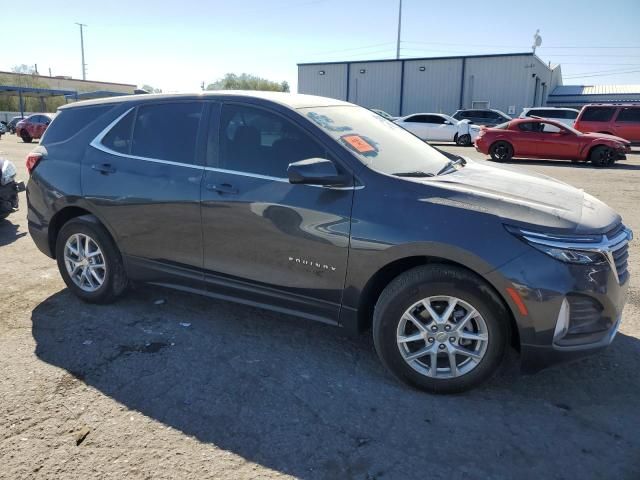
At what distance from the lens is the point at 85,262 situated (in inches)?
175

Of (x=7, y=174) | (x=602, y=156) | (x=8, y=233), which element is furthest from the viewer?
(x=602, y=156)

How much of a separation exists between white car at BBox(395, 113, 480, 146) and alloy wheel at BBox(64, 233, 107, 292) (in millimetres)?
21399

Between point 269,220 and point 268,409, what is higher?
point 269,220

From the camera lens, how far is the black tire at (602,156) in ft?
49.7

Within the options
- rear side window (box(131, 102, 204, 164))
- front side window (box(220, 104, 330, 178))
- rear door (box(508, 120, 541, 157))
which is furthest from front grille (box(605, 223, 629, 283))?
rear door (box(508, 120, 541, 157))

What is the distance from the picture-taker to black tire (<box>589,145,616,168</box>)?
15156mm

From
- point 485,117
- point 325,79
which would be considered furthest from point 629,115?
point 325,79

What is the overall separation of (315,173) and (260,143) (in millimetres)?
664

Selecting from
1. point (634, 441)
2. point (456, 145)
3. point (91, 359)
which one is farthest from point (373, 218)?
point (456, 145)

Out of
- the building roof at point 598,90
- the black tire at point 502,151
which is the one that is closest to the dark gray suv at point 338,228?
the black tire at point 502,151

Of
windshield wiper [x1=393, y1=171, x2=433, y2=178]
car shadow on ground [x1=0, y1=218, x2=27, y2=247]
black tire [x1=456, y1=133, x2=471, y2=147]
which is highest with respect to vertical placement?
windshield wiper [x1=393, y1=171, x2=433, y2=178]

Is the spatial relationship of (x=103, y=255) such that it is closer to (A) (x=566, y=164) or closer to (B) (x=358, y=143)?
(B) (x=358, y=143)

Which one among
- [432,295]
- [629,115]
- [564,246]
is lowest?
[432,295]

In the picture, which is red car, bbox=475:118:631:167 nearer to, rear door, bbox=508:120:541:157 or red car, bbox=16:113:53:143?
rear door, bbox=508:120:541:157
